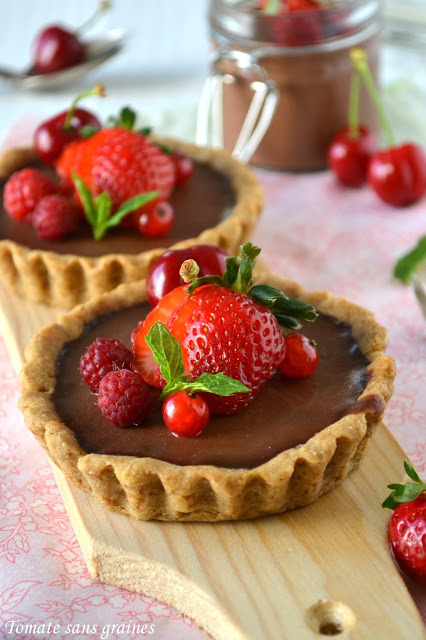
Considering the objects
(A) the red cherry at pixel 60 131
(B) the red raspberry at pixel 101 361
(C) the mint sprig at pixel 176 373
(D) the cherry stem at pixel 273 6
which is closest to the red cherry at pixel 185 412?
(C) the mint sprig at pixel 176 373

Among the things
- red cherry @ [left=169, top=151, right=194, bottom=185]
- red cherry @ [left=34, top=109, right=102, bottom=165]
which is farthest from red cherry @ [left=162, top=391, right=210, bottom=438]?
red cherry @ [left=34, top=109, right=102, bottom=165]

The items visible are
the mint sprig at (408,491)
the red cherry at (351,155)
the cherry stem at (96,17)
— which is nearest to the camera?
the mint sprig at (408,491)

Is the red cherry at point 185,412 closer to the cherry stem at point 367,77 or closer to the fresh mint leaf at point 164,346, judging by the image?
the fresh mint leaf at point 164,346

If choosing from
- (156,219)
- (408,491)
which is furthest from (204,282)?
(156,219)

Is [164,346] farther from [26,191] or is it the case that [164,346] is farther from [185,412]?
[26,191]

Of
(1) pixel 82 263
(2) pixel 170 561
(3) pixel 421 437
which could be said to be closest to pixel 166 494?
(2) pixel 170 561

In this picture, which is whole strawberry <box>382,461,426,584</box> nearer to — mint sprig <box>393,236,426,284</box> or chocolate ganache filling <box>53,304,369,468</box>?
chocolate ganache filling <box>53,304,369,468</box>
